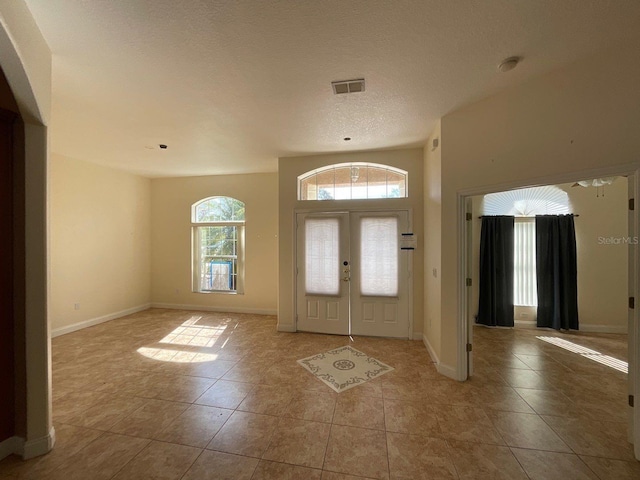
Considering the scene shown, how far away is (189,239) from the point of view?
580 cm

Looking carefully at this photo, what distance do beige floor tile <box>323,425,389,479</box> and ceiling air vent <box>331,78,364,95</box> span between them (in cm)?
298

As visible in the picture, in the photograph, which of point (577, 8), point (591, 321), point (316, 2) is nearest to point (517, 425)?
point (577, 8)

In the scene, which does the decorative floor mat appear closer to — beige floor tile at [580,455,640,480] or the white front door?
the white front door

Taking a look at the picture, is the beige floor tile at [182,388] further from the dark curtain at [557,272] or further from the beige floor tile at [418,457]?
the dark curtain at [557,272]

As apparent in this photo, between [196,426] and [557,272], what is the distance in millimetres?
5800

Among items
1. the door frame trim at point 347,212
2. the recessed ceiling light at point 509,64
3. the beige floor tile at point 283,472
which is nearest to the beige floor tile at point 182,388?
the beige floor tile at point 283,472

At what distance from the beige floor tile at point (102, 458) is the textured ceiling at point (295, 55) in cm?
297

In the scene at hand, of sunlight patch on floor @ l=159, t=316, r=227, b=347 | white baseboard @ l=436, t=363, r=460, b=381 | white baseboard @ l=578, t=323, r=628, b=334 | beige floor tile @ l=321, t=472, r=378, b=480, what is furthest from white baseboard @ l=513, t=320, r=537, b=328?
sunlight patch on floor @ l=159, t=316, r=227, b=347

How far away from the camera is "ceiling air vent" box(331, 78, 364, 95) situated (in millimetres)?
2258

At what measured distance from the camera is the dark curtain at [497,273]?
470 cm

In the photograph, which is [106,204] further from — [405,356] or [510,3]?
[510,3]

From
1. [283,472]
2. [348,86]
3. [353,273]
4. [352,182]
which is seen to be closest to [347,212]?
[352,182]

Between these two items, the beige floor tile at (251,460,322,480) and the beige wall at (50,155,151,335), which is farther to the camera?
the beige wall at (50,155,151,335)

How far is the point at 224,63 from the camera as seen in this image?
6.66 ft
